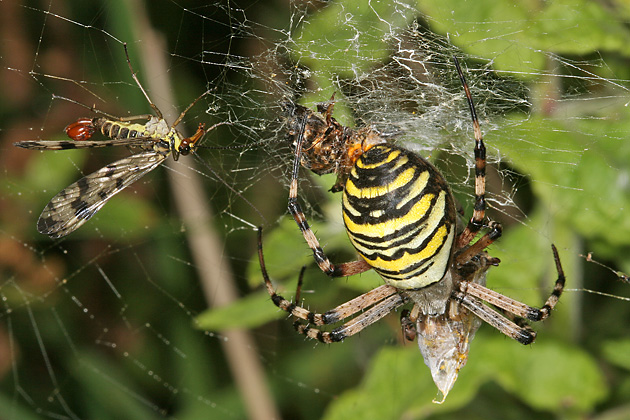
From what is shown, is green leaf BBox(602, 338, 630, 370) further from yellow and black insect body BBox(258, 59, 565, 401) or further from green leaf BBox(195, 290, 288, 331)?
green leaf BBox(195, 290, 288, 331)

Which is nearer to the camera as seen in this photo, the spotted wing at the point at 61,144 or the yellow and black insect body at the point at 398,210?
the yellow and black insect body at the point at 398,210

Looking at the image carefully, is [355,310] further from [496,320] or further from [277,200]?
[277,200]

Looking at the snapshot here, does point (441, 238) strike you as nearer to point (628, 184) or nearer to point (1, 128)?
point (628, 184)

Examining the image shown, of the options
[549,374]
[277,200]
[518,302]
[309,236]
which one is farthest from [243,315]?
[549,374]

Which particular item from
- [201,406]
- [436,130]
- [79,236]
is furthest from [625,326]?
[79,236]

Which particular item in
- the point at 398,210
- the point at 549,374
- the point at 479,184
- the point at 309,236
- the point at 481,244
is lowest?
the point at 549,374

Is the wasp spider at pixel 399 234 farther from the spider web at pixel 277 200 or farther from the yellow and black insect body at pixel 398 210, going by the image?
the spider web at pixel 277 200

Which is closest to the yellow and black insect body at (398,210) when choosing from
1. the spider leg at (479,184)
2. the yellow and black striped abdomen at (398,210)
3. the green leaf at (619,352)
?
the yellow and black striped abdomen at (398,210)
